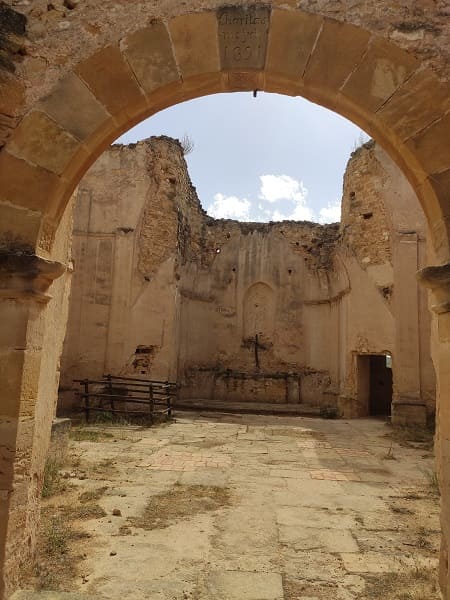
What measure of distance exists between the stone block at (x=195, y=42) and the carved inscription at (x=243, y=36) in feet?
0.17

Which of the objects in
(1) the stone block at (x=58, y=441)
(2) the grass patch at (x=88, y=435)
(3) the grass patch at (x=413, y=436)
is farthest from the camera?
(3) the grass patch at (x=413, y=436)

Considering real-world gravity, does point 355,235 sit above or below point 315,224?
below

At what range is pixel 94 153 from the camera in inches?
123

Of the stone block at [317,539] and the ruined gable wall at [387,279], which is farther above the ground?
the ruined gable wall at [387,279]

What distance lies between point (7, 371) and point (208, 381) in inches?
515

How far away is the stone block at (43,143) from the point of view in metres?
2.90

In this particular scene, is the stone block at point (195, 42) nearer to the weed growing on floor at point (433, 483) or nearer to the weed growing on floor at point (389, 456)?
the weed growing on floor at point (433, 483)

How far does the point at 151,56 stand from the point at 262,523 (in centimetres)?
383

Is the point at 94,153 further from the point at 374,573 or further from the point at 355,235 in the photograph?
the point at 355,235

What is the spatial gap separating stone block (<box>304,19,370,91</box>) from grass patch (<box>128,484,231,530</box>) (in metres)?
3.74

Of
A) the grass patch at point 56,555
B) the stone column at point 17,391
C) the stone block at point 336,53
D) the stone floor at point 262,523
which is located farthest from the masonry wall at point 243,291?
the stone column at point 17,391

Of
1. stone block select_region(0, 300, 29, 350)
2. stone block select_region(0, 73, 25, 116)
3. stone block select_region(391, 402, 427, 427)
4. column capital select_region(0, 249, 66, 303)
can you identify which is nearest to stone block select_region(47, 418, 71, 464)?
stone block select_region(0, 300, 29, 350)

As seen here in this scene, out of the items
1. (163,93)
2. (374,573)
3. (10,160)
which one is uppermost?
(163,93)

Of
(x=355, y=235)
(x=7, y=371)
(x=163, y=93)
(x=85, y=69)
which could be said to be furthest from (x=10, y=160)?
(x=355, y=235)
